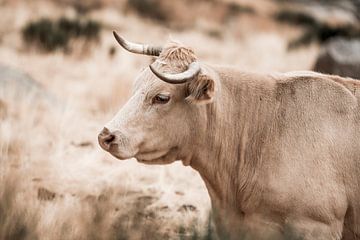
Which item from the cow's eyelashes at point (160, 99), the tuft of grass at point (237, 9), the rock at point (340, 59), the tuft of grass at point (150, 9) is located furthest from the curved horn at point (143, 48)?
the tuft of grass at point (237, 9)

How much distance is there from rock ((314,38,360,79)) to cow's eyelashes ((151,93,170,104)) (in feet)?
25.0

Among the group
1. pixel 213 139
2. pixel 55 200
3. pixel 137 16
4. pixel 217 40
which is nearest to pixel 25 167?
pixel 55 200

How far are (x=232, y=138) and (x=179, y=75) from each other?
0.83 meters

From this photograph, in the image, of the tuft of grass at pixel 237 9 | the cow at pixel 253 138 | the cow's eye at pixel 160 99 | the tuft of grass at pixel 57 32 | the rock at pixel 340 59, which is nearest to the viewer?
the cow at pixel 253 138

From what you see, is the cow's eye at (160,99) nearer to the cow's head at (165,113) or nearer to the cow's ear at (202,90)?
the cow's head at (165,113)

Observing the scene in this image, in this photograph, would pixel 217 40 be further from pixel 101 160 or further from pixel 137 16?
pixel 101 160

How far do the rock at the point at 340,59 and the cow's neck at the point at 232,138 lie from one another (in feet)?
23.3

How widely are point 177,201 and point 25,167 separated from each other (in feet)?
5.70

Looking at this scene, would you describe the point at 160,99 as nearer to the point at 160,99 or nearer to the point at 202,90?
the point at 160,99

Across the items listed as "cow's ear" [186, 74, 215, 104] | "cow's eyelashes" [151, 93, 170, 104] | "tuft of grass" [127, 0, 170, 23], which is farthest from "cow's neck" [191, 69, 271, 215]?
"tuft of grass" [127, 0, 170, 23]

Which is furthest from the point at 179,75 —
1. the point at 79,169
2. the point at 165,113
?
Result: the point at 79,169

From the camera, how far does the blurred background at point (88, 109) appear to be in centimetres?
608

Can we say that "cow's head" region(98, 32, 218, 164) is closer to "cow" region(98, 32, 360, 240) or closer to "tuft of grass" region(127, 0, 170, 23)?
"cow" region(98, 32, 360, 240)

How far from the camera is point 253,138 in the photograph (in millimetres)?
6332
